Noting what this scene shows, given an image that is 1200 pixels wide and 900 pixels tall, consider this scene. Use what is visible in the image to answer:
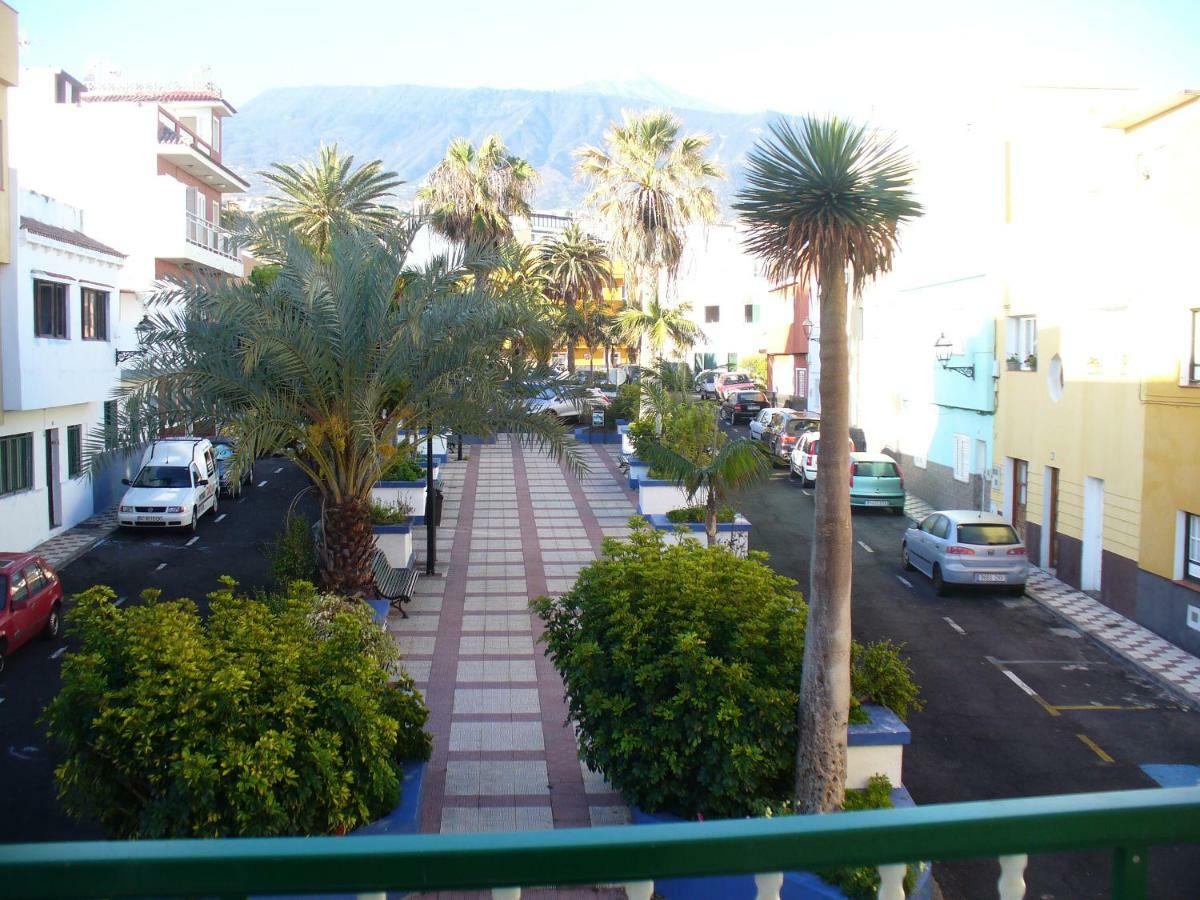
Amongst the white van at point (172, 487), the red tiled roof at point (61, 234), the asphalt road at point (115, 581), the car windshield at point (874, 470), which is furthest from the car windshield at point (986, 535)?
the red tiled roof at point (61, 234)

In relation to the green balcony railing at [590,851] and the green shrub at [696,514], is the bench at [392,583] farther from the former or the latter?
the green balcony railing at [590,851]

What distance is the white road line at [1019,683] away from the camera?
47.3 feet

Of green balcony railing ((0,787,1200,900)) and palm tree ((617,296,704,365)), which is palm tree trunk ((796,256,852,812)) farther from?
palm tree ((617,296,704,365))

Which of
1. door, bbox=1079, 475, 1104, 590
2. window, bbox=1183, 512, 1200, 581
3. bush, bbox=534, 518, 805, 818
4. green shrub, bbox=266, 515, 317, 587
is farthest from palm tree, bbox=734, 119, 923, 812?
door, bbox=1079, 475, 1104, 590

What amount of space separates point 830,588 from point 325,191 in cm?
2407

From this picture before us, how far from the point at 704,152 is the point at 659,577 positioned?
28.2 m

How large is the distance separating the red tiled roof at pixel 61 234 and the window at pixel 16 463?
13.4ft

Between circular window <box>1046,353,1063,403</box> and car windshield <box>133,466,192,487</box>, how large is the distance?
62.2 feet

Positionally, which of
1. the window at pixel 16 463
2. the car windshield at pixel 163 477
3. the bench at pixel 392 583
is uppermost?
the window at pixel 16 463

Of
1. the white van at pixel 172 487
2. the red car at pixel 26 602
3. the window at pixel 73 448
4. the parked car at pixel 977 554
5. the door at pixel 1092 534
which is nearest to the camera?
the red car at pixel 26 602

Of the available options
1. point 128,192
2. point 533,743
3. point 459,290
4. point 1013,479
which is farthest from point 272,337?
point 128,192

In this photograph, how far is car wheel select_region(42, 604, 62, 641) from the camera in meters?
15.6

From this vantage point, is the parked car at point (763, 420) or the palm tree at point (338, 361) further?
the parked car at point (763, 420)

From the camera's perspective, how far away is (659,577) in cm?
902
